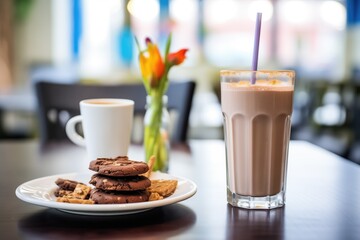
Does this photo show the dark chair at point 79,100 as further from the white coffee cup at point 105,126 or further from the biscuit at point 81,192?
the biscuit at point 81,192

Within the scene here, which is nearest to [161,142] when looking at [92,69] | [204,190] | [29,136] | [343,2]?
[204,190]

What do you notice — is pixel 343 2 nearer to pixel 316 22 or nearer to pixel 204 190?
pixel 316 22

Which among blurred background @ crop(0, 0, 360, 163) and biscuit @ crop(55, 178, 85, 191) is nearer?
biscuit @ crop(55, 178, 85, 191)

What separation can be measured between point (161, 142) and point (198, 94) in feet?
18.6

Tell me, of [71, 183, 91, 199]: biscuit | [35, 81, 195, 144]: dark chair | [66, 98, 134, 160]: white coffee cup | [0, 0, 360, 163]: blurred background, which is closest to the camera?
[71, 183, 91, 199]: biscuit

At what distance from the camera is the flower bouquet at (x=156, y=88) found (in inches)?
44.8

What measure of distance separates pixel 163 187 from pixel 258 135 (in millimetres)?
154

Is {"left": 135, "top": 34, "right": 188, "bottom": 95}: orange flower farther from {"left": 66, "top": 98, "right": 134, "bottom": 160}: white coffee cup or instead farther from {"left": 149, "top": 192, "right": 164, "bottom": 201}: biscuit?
{"left": 149, "top": 192, "right": 164, "bottom": 201}: biscuit

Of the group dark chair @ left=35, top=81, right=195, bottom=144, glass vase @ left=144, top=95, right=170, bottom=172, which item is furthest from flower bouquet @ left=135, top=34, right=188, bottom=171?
dark chair @ left=35, top=81, right=195, bottom=144

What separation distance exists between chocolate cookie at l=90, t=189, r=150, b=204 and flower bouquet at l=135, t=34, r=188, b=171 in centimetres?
38

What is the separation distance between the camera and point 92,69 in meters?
6.75

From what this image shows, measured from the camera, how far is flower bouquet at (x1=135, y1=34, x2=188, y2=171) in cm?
114

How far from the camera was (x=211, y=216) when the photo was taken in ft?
2.52

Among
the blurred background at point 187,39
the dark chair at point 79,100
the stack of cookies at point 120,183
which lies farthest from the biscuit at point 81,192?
the blurred background at point 187,39
